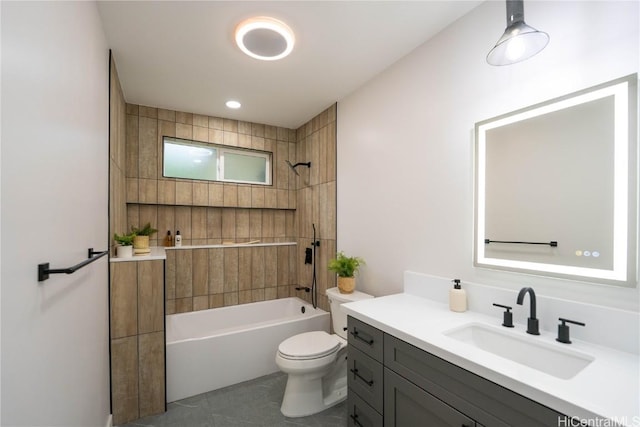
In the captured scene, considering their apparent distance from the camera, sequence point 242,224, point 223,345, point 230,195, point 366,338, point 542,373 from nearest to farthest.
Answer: point 542,373
point 366,338
point 223,345
point 230,195
point 242,224

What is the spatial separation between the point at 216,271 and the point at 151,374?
1.20 m

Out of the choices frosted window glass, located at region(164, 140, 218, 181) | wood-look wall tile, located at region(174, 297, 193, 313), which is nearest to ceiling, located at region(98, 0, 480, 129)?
frosted window glass, located at region(164, 140, 218, 181)

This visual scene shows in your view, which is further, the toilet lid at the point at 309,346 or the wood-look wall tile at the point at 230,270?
the wood-look wall tile at the point at 230,270

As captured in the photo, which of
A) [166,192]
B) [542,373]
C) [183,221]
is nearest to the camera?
[542,373]

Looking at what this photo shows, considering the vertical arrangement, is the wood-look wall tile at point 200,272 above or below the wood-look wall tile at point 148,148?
below

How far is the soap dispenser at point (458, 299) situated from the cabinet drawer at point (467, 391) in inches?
18.0

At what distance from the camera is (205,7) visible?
5.29ft

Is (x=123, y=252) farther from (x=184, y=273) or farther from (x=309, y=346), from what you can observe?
(x=309, y=346)

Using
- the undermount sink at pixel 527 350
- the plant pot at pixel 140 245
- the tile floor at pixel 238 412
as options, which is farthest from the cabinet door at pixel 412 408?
the plant pot at pixel 140 245

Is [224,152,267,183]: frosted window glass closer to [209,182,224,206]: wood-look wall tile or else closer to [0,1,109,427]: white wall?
[209,182,224,206]: wood-look wall tile

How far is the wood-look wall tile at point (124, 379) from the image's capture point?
206cm

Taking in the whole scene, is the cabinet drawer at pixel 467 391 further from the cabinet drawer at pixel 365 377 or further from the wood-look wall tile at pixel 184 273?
the wood-look wall tile at pixel 184 273

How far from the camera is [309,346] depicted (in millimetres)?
2172

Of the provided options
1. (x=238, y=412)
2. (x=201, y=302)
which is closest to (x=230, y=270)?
(x=201, y=302)
